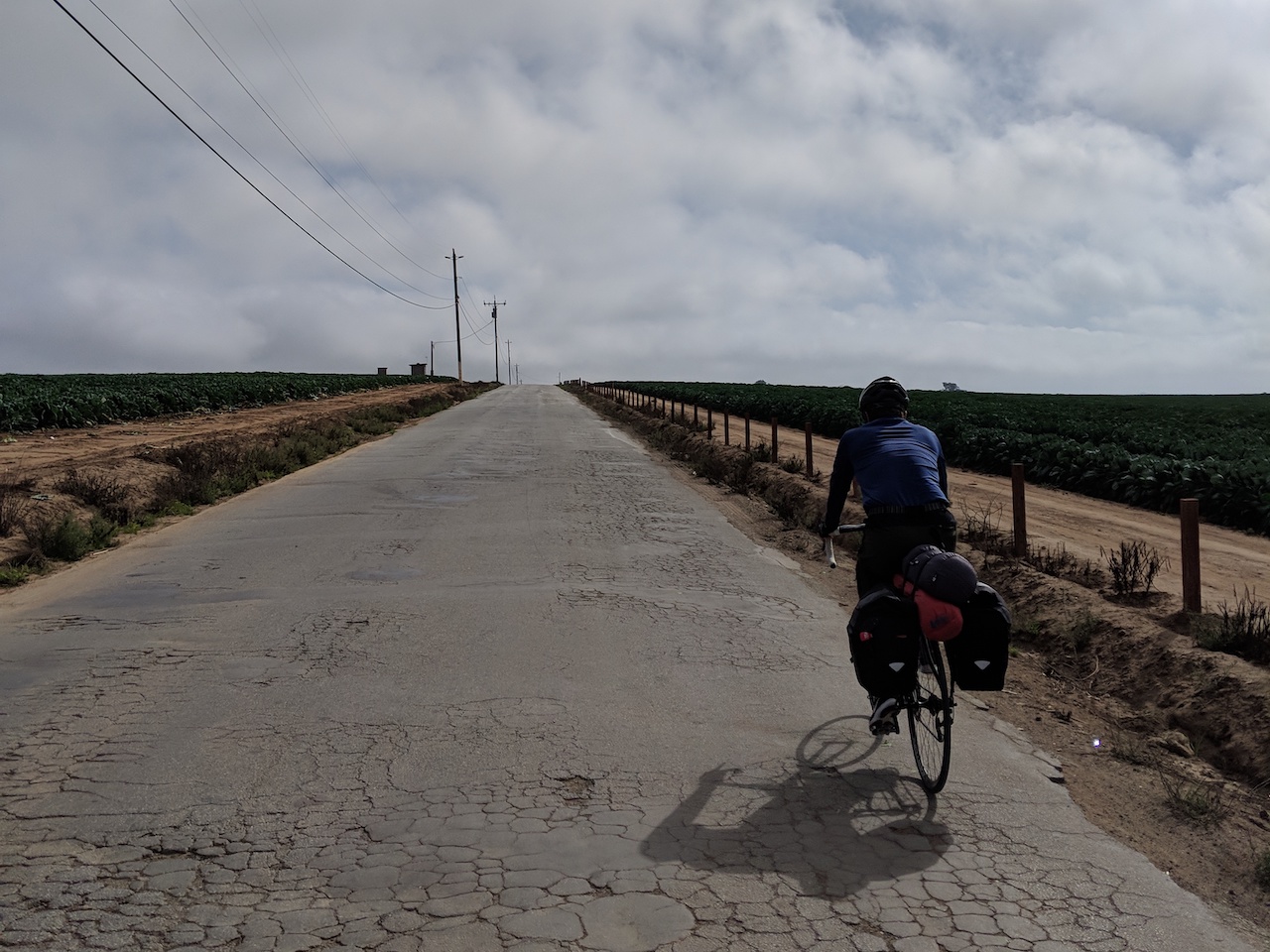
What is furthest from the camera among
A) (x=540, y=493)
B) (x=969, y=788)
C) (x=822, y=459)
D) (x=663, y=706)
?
(x=822, y=459)

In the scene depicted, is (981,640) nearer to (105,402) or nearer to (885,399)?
(885,399)

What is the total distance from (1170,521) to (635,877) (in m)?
15.1

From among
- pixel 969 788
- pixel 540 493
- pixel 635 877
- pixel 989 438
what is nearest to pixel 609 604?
pixel 969 788

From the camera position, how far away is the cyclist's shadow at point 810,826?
3.84 meters

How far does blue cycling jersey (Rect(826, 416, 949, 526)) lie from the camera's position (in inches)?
193

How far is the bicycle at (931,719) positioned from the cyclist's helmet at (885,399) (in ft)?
4.05

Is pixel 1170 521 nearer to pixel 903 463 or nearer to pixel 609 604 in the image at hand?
pixel 609 604

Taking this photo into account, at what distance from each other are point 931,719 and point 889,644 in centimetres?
49

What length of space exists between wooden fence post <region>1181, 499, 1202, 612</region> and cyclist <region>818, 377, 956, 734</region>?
3.28m

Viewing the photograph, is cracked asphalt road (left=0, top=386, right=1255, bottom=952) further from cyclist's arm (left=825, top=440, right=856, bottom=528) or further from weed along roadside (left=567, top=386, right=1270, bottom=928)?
cyclist's arm (left=825, top=440, right=856, bottom=528)

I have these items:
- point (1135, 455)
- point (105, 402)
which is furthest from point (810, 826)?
point (105, 402)

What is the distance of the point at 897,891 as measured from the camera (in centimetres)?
366

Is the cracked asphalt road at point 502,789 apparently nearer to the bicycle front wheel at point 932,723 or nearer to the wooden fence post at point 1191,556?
the bicycle front wheel at point 932,723

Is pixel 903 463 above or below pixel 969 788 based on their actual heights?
above
